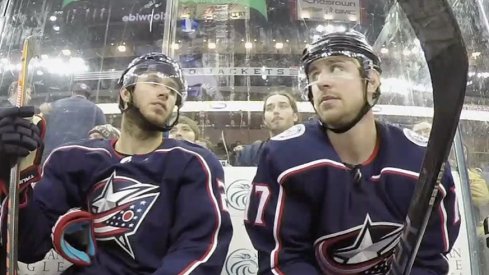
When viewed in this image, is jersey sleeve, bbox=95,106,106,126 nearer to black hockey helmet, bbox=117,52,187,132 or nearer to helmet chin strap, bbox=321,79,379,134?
black hockey helmet, bbox=117,52,187,132

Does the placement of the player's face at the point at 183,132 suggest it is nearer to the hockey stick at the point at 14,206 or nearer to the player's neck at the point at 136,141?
the player's neck at the point at 136,141

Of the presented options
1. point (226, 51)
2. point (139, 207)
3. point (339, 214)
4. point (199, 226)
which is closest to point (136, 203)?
point (139, 207)

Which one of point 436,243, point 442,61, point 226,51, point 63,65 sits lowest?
point 436,243

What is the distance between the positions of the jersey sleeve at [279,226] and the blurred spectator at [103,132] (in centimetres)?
77

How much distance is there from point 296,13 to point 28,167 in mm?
1819

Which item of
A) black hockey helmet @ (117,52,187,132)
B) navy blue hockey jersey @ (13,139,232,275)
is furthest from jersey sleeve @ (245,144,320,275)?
black hockey helmet @ (117,52,187,132)

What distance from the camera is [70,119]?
1.94 m

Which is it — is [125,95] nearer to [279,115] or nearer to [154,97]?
[154,97]

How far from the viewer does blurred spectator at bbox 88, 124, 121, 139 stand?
5.96 ft

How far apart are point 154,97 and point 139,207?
282 mm

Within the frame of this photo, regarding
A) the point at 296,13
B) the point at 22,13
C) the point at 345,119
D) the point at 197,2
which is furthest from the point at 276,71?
the point at 345,119

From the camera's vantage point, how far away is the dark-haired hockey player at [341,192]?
112 centimetres

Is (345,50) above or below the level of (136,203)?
above

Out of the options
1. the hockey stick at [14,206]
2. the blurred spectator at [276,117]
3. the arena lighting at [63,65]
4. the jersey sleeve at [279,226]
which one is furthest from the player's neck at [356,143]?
the arena lighting at [63,65]
